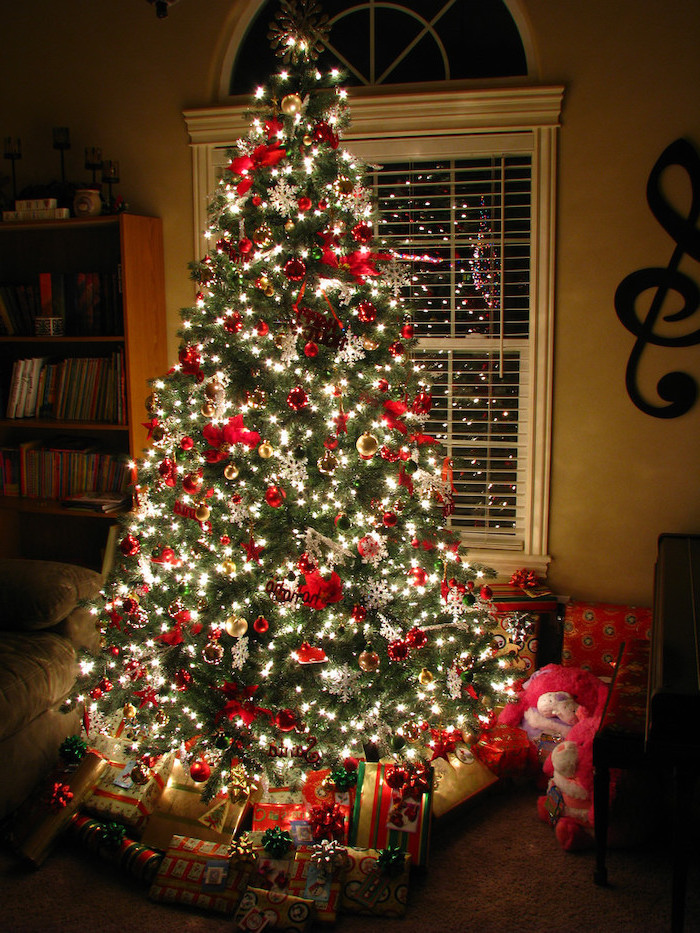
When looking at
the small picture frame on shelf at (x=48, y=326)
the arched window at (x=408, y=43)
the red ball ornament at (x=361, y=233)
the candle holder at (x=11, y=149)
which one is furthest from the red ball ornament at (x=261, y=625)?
the candle holder at (x=11, y=149)

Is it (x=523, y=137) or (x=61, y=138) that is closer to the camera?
(x=523, y=137)

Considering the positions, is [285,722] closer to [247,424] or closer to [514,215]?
[247,424]

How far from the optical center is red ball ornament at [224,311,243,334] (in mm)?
2045

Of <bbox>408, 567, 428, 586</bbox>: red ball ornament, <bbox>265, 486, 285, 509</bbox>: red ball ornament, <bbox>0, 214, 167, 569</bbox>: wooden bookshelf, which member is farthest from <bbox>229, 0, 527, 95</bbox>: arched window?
<bbox>408, 567, 428, 586</bbox>: red ball ornament

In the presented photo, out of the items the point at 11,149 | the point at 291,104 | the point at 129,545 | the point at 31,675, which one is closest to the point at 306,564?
the point at 129,545

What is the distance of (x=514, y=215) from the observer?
2912 mm

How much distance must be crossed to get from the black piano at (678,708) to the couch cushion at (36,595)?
1.90m

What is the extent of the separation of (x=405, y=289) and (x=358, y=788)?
1904 millimetres

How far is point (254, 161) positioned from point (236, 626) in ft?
4.25

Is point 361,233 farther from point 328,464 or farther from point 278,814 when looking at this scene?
point 278,814

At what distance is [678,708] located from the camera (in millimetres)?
1604

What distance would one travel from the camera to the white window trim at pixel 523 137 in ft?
9.07

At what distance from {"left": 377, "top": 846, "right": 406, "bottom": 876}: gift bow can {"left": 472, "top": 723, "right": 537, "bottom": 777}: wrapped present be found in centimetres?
58

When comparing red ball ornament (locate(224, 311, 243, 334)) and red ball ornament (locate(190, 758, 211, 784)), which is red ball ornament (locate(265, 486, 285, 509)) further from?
red ball ornament (locate(190, 758, 211, 784))
